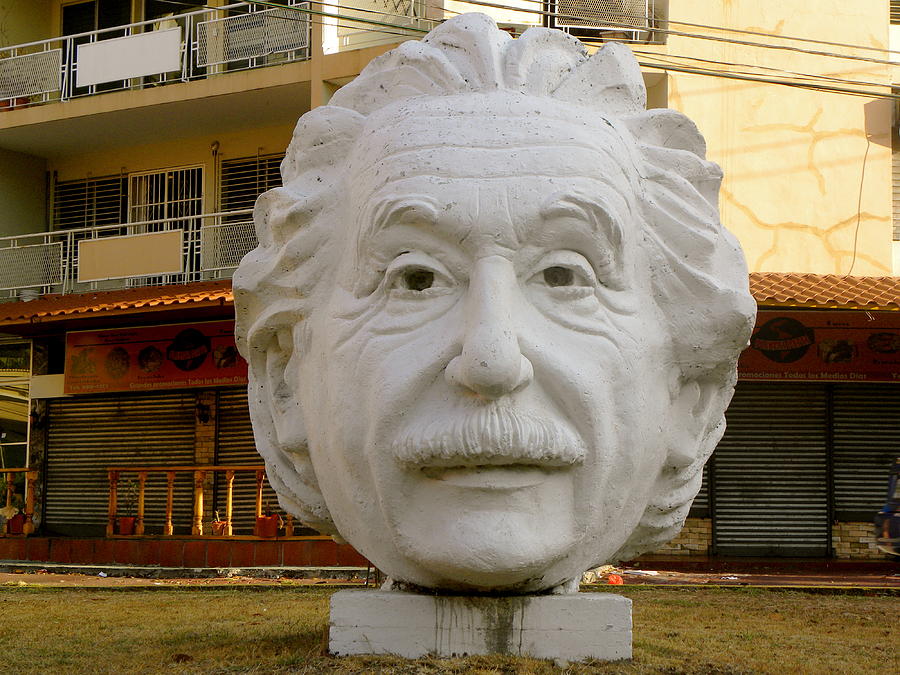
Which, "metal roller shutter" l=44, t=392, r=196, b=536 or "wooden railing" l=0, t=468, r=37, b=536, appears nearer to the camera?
"wooden railing" l=0, t=468, r=37, b=536

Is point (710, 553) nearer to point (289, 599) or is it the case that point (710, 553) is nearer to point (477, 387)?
point (289, 599)

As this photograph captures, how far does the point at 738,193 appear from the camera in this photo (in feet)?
45.3

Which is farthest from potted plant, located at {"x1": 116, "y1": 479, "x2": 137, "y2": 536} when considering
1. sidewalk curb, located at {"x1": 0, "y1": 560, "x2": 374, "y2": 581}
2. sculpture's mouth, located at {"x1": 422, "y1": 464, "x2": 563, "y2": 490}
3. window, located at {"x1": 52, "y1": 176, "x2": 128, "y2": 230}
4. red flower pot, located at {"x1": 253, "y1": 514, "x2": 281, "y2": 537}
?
sculpture's mouth, located at {"x1": 422, "y1": 464, "x2": 563, "y2": 490}

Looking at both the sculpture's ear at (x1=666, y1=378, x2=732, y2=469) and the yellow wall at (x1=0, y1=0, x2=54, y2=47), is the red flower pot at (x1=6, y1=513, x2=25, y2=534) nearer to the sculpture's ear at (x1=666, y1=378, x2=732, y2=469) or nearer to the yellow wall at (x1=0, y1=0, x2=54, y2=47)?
the yellow wall at (x1=0, y1=0, x2=54, y2=47)

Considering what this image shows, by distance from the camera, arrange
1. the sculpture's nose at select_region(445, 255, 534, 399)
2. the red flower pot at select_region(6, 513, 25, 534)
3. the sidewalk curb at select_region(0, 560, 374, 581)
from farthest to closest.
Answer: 1. the red flower pot at select_region(6, 513, 25, 534)
2. the sidewalk curb at select_region(0, 560, 374, 581)
3. the sculpture's nose at select_region(445, 255, 534, 399)

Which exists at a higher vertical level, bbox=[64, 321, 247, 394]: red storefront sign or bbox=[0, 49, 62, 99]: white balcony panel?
bbox=[0, 49, 62, 99]: white balcony panel

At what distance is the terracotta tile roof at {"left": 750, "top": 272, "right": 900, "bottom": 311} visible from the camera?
11812mm

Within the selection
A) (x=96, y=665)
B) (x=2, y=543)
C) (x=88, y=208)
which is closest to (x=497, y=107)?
(x=96, y=665)

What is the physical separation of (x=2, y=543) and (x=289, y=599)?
8320mm

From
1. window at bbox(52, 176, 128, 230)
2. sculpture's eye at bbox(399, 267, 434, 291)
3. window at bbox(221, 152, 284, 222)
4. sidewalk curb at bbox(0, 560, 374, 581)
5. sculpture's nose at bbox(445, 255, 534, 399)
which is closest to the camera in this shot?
sculpture's nose at bbox(445, 255, 534, 399)

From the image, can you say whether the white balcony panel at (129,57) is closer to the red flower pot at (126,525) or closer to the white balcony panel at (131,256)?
the white balcony panel at (131,256)

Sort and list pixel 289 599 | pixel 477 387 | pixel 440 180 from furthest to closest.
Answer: pixel 289 599, pixel 440 180, pixel 477 387

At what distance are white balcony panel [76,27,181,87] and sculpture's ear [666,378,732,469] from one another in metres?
12.0

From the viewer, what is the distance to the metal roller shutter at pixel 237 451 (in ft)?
47.1
